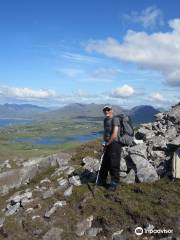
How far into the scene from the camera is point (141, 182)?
55.2 ft

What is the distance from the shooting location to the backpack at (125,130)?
1636 centimetres

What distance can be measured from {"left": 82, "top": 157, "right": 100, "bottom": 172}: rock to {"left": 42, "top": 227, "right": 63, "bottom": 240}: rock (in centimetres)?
606

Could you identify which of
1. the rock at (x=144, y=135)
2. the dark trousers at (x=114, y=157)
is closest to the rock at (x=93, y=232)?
the dark trousers at (x=114, y=157)

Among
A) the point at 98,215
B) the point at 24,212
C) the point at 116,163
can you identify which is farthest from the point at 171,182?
the point at 24,212

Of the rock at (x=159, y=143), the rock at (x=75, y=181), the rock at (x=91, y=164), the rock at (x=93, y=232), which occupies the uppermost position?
the rock at (x=159, y=143)

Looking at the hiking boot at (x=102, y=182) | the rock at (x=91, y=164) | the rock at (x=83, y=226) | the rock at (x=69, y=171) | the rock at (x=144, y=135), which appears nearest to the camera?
the rock at (x=83, y=226)

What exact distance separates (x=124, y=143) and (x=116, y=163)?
3.41 ft

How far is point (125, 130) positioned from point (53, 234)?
5844mm

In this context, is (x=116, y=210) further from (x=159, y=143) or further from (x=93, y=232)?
(x=159, y=143)

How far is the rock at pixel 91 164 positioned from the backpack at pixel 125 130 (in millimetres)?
4520

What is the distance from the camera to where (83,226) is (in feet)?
47.9

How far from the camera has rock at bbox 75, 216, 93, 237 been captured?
14.3m

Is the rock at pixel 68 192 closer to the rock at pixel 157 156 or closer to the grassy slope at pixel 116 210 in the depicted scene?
the grassy slope at pixel 116 210

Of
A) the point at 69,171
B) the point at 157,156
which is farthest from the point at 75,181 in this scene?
the point at 157,156
